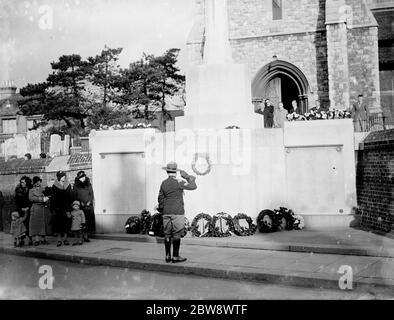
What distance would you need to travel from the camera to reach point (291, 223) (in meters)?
12.3

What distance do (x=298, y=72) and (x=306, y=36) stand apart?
2133 mm

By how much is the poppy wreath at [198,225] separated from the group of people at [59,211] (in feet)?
8.56

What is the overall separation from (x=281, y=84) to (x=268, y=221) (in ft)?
64.0

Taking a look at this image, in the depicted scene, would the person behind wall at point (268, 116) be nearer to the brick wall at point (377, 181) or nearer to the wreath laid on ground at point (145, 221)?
the brick wall at point (377, 181)

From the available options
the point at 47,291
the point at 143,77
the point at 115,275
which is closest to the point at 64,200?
the point at 115,275

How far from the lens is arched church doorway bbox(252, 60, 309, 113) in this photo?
1138 inches

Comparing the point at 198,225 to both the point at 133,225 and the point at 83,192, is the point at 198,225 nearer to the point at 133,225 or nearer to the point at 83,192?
the point at 133,225

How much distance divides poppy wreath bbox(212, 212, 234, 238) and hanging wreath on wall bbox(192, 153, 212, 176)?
1.16m

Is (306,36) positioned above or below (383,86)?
above

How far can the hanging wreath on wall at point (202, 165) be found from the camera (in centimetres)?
1257

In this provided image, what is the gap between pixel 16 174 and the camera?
17031 millimetres

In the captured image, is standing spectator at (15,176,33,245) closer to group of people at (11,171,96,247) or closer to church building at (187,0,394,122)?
group of people at (11,171,96,247)
